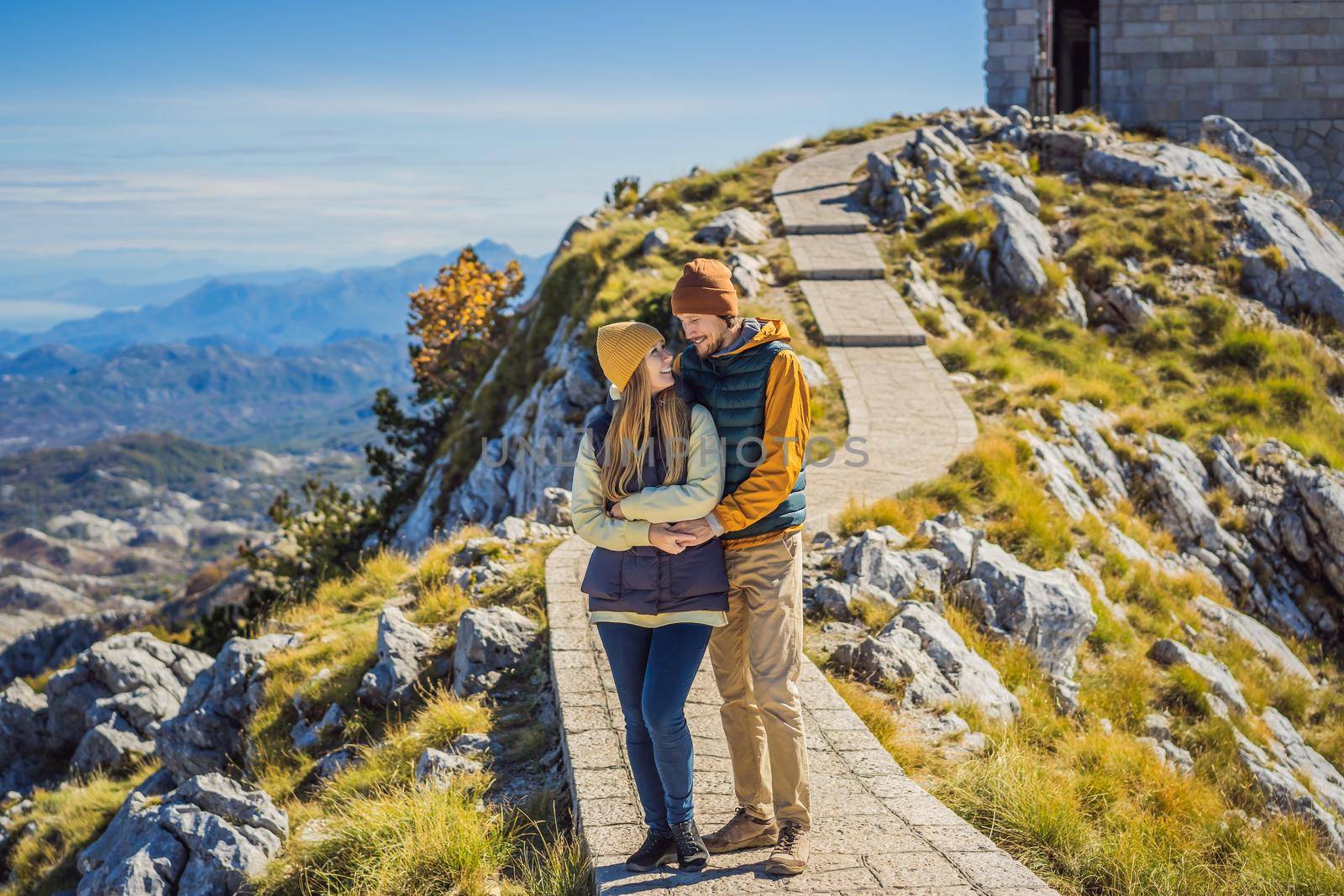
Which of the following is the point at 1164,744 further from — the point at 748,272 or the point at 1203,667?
the point at 748,272

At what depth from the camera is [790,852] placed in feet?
13.5

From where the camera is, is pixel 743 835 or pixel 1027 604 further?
pixel 1027 604

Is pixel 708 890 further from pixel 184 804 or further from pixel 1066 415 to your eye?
pixel 1066 415

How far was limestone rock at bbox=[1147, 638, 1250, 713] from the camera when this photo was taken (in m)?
8.26

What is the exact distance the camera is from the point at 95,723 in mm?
11742

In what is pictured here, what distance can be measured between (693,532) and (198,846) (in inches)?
146

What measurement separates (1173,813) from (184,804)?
19.4 feet

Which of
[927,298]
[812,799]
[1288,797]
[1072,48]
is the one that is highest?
[1072,48]

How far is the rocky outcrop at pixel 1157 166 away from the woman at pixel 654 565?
18.5 metres

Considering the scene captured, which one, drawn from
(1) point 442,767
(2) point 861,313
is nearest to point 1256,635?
(2) point 861,313

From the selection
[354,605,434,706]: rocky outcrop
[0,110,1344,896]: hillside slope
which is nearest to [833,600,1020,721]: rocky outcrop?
[0,110,1344,896]: hillside slope

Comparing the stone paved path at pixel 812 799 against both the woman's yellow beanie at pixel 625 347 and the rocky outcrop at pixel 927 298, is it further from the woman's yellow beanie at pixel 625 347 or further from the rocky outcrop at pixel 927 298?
the rocky outcrop at pixel 927 298

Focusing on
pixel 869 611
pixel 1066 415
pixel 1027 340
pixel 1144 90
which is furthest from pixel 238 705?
pixel 1144 90

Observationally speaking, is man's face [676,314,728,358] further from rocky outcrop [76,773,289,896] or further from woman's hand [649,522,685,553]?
rocky outcrop [76,773,289,896]
